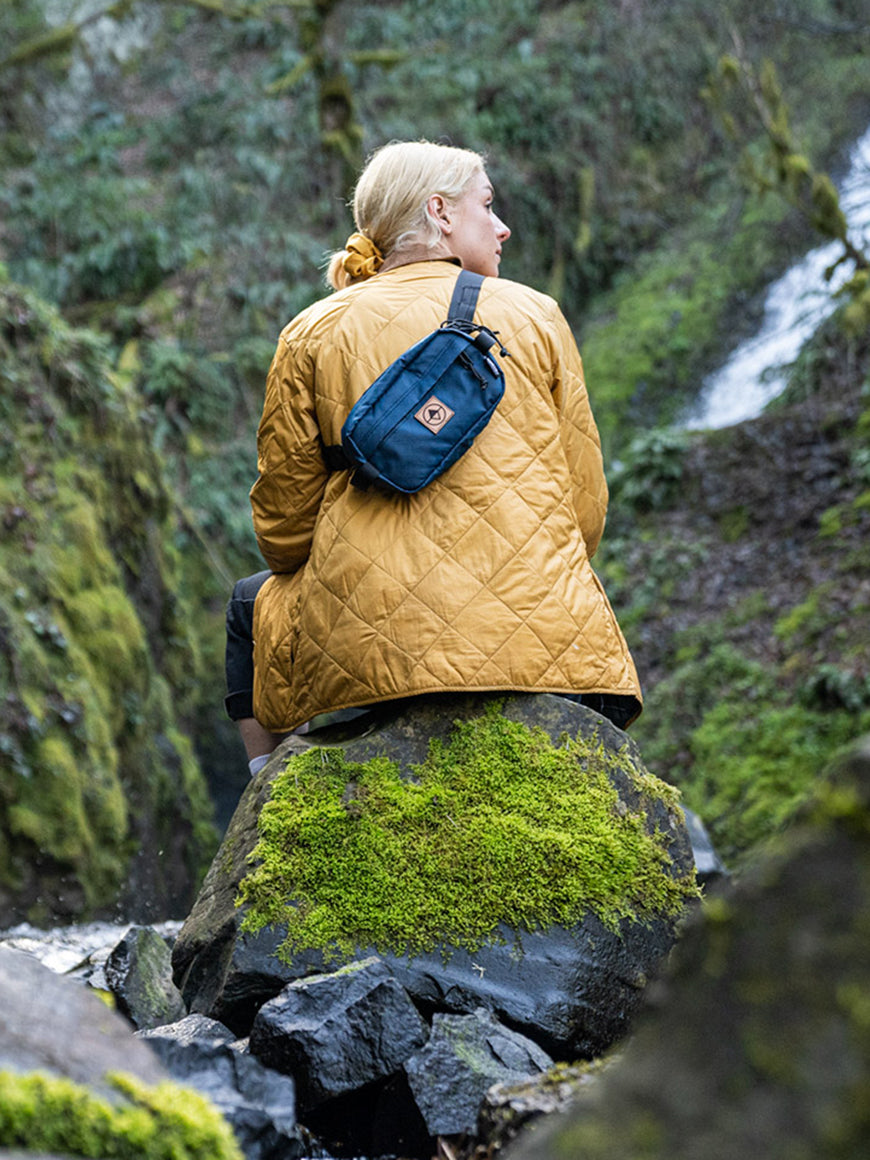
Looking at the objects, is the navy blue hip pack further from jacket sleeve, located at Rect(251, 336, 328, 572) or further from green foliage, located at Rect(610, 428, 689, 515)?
green foliage, located at Rect(610, 428, 689, 515)

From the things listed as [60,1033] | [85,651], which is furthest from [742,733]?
[60,1033]

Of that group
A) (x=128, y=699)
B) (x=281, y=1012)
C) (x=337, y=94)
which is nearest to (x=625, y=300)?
(x=337, y=94)

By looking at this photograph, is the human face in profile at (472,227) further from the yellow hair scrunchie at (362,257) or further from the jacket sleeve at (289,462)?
the jacket sleeve at (289,462)

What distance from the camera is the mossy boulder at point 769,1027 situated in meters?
0.94

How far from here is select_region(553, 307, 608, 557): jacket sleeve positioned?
3252 mm

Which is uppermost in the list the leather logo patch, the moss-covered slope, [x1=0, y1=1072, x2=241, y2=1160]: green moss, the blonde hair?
the blonde hair

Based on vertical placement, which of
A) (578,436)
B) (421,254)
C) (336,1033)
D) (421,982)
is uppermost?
(421,254)

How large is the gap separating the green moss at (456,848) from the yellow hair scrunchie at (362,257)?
1481 mm

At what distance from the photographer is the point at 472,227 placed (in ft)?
11.2

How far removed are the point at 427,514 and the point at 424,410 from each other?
277mm

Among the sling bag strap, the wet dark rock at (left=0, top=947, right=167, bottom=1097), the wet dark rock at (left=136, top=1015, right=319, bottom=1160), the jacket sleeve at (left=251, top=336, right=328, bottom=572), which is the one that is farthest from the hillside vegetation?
the wet dark rock at (left=0, top=947, right=167, bottom=1097)

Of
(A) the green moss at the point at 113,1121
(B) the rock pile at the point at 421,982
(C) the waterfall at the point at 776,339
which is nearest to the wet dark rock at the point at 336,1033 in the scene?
(B) the rock pile at the point at 421,982

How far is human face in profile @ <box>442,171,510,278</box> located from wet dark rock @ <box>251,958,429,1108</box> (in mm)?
2144

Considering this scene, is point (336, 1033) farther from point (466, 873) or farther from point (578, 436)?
point (578, 436)
